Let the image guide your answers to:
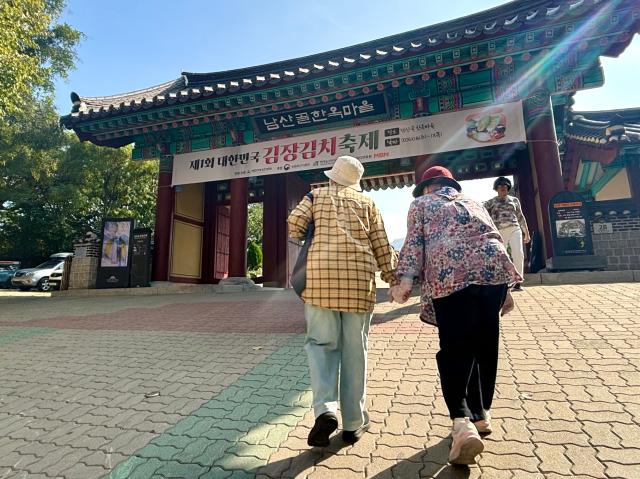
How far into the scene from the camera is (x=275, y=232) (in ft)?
38.3

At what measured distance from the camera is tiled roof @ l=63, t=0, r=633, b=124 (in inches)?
260

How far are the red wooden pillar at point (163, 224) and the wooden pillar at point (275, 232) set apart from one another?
286cm

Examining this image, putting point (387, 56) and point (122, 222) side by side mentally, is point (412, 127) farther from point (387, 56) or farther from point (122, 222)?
point (122, 222)

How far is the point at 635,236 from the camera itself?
779cm

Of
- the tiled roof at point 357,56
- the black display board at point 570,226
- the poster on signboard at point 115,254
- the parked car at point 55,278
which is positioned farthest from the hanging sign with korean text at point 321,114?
the parked car at point 55,278

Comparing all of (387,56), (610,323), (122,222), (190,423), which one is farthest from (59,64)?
(610,323)

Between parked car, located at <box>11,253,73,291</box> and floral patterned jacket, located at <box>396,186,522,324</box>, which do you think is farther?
parked car, located at <box>11,253,73,291</box>

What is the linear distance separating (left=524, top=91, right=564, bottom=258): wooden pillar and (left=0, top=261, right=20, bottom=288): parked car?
2379 centimetres

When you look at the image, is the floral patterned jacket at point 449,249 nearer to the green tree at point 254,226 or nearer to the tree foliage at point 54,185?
the tree foliage at point 54,185

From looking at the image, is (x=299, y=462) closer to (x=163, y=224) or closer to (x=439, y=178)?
(x=439, y=178)

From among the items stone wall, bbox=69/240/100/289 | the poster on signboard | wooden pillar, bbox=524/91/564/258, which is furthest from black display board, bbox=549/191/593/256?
stone wall, bbox=69/240/100/289

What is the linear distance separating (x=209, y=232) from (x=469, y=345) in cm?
1166

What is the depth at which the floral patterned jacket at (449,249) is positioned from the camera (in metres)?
1.78

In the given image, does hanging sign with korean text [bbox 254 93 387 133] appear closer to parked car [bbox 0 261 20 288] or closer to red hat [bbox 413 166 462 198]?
red hat [bbox 413 166 462 198]
